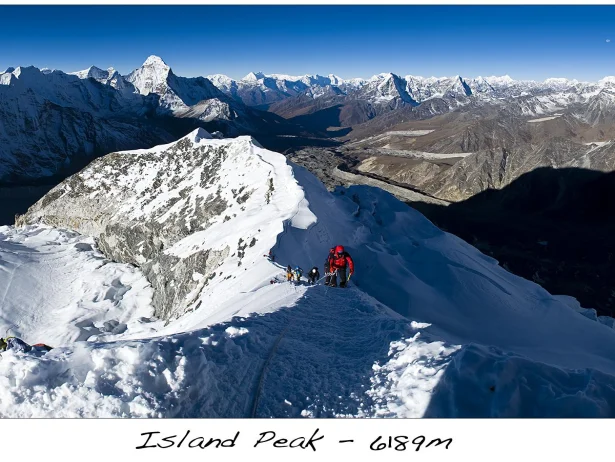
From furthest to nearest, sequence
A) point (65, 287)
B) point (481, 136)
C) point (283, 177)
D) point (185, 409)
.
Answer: point (481, 136) → point (65, 287) → point (283, 177) → point (185, 409)

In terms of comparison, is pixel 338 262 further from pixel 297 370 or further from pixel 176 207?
pixel 176 207

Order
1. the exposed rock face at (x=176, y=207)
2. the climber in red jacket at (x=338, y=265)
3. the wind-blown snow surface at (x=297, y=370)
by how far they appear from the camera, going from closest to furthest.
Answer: the wind-blown snow surface at (x=297, y=370) < the climber in red jacket at (x=338, y=265) < the exposed rock face at (x=176, y=207)

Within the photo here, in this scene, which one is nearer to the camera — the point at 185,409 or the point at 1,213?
the point at 185,409

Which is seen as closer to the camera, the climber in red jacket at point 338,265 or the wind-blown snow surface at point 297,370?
the wind-blown snow surface at point 297,370

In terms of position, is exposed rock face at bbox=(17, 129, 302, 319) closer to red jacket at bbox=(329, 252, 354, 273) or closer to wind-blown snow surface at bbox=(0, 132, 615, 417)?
red jacket at bbox=(329, 252, 354, 273)

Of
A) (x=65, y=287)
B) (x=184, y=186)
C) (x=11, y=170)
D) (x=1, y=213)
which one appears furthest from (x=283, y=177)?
(x=11, y=170)

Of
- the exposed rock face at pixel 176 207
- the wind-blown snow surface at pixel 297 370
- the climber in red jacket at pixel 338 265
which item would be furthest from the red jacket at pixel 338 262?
the exposed rock face at pixel 176 207

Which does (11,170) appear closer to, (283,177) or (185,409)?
(283,177)

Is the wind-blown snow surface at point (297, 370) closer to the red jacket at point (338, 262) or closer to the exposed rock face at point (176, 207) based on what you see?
the red jacket at point (338, 262)

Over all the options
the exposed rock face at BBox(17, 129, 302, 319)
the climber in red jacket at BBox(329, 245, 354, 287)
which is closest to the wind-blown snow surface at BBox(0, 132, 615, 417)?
the climber in red jacket at BBox(329, 245, 354, 287)
